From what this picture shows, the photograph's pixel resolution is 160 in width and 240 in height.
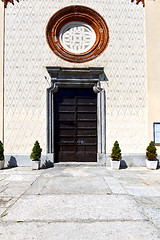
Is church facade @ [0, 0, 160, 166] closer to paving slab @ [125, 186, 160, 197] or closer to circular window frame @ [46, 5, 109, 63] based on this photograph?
circular window frame @ [46, 5, 109, 63]

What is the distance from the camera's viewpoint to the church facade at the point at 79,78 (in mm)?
7996

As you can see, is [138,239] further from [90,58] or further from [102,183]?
[90,58]

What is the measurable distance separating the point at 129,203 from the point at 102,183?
156 centimetres

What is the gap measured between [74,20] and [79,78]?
2.73 meters

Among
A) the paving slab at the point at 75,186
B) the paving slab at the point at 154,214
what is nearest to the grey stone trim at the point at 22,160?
the paving slab at the point at 75,186

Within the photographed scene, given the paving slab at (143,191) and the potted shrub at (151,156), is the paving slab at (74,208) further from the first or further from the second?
the potted shrub at (151,156)

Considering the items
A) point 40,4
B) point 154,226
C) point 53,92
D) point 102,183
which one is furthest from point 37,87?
point 154,226

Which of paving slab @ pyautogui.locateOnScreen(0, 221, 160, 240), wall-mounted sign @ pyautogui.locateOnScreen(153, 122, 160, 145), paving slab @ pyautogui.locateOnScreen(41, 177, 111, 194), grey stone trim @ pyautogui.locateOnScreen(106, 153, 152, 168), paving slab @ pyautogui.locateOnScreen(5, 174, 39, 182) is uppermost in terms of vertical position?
wall-mounted sign @ pyautogui.locateOnScreen(153, 122, 160, 145)

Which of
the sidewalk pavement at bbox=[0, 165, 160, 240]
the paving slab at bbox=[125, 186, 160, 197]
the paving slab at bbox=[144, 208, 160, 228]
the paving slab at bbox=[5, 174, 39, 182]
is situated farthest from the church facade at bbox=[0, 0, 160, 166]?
the paving slab at bbox=[144, 208, 160, 228]

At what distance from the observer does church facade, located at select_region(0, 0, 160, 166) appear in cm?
800

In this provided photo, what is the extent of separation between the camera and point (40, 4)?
8.25m

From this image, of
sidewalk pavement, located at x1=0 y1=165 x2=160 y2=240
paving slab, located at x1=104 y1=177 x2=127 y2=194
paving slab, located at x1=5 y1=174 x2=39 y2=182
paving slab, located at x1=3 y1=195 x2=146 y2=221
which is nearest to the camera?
sidewalk pavement, located at x1=0 y1=165 x2=160 y2=240

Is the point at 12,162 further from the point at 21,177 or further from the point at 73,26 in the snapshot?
the point at 73,26

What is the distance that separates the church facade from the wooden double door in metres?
0.04
